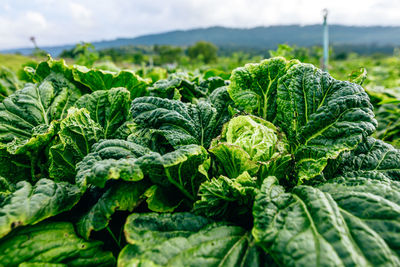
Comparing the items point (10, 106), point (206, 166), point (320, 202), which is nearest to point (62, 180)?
point (10, 106)

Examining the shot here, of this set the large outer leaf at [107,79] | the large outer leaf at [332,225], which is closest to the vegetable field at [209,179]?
the large outer leaf at [332,225]

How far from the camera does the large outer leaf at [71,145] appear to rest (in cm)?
168

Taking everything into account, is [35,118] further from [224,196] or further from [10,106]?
[224,196]

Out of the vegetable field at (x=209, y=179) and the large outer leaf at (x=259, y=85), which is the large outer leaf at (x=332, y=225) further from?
the large outer leaf at (x=259, y=85)

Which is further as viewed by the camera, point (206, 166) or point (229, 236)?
Answer: point (206, 166)

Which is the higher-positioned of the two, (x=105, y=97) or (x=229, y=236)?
(x=105, y=97)

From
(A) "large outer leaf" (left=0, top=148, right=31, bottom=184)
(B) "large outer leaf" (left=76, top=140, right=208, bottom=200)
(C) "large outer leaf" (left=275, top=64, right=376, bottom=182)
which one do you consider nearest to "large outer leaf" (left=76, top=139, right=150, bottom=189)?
(B) "large outer leaf" (left=76, top=140, right=208, bottom=200)

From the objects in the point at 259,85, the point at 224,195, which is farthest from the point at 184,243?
the point at 259,85

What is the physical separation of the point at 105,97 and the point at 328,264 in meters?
1.91

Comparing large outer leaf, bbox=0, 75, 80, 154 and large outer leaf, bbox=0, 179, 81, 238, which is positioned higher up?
large outer leaf, bbox=0, 75, 80, 154

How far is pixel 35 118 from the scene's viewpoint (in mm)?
2031

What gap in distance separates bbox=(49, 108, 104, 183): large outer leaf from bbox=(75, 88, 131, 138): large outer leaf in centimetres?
21

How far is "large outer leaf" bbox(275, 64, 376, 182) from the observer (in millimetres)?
1452

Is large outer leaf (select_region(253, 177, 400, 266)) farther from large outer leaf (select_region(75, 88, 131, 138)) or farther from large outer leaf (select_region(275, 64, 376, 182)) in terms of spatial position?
large outer leaf (select_region(75, 88, 131, 138))
